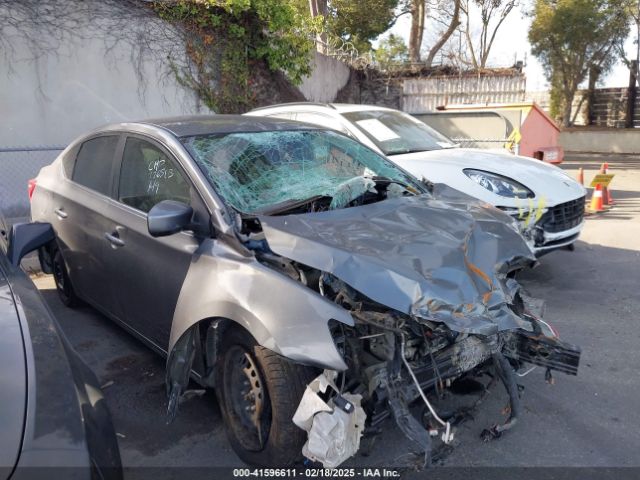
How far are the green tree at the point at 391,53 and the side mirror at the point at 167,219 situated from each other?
14.1 m

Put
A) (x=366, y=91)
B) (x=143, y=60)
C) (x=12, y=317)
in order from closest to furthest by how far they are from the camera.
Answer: (x=12, y=317)
(x=143, y=60)
(x=366, y=91)

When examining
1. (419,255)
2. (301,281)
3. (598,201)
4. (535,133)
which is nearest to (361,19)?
(535,133)

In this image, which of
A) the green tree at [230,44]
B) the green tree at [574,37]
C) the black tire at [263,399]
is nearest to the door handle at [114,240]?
the black tire at [263,399]

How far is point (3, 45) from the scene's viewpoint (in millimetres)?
7367

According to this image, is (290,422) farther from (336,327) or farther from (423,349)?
(423,349)

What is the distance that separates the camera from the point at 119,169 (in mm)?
3652

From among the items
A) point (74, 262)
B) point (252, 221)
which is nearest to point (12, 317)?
point (252, 221)

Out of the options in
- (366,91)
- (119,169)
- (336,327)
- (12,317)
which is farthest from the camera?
(366,91)

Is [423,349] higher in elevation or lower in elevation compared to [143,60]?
lower

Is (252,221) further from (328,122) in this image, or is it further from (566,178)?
(566,178)

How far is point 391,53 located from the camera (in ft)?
62.5

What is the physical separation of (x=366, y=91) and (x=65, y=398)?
1514 centimetres

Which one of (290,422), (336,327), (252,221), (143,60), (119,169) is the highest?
(143,60)

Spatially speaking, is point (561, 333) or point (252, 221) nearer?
point (252, 221)
